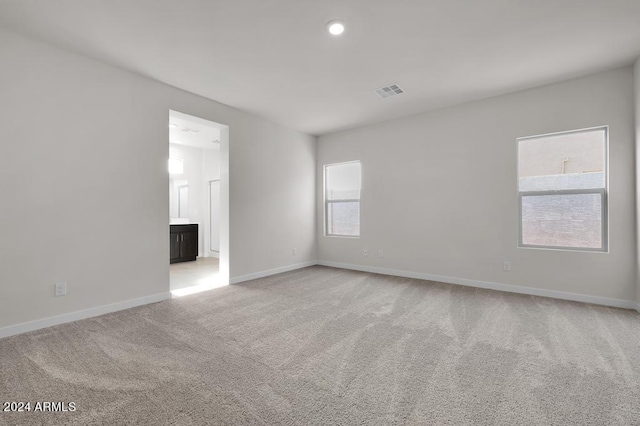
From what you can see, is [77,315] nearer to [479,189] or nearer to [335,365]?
[335,365]

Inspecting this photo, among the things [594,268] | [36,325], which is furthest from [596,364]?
[36,325]

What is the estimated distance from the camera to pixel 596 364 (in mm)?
2125

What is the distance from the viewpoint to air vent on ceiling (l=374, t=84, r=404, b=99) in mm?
3890

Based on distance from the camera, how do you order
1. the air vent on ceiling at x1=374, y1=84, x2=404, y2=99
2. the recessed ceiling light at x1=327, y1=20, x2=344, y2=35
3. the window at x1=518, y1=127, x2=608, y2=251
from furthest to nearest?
the air vent on ceiling at x1=374, y1=84, x2=404, y2=99 < the window at x1=518, y1=127, x2=608, y2=251 < the recessed ceiling light at x1=327, y1=20, x2=344, y2=35

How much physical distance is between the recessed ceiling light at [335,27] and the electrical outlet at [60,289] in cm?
362

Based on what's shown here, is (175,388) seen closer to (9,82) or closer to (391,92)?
(9,82)

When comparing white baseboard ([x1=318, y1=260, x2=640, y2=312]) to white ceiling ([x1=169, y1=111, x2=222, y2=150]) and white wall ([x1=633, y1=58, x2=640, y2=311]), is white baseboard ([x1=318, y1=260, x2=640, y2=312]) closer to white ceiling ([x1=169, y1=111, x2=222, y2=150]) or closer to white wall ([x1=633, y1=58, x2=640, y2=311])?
white wall ([x1=633, y1=58, x2=640, y2=311])

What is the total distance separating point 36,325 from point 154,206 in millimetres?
1583

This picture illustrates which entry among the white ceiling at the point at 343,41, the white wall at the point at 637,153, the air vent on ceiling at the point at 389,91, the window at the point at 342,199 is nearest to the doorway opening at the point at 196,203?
the white ceiling at the point at 343,41

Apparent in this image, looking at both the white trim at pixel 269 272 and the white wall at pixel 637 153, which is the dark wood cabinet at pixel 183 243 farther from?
the white wall at pixel 637 153

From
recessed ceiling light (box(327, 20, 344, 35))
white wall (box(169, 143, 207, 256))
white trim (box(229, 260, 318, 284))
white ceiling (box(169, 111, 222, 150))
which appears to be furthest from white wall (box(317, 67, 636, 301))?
white wall (box(169, 143, 207, 256))

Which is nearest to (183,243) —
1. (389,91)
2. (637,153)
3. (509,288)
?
(389,91)

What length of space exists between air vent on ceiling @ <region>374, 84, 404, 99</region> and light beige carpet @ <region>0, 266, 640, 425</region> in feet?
9.33

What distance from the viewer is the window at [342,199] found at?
5.80 metres
